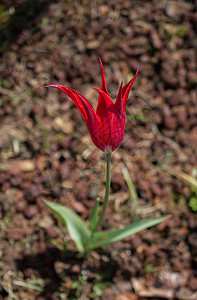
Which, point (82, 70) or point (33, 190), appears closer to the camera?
point (33, 190)

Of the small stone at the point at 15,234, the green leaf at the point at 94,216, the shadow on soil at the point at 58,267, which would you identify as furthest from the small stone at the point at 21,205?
the green leaf at the point at 94,216

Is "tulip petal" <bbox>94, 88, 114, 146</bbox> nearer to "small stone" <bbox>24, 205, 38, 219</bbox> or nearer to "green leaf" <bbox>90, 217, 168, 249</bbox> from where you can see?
"green leaf" <bbox>90, 217, 168, 249</bbox>

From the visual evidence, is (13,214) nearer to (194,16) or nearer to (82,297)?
(82,297)

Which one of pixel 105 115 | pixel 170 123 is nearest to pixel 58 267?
pixel 105 115

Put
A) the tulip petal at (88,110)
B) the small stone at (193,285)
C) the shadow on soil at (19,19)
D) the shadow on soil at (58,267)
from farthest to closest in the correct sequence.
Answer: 1. the shadow on soil at (19,19)
2. the small stone at (193,285)
3. the shadow on soil at (58,267)
4. the tulip petal at (88,110)

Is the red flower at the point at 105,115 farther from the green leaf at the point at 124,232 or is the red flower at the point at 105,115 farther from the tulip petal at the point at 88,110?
the green leaf at the point at 124,232

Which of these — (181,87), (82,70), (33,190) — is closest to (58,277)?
(33,190)
